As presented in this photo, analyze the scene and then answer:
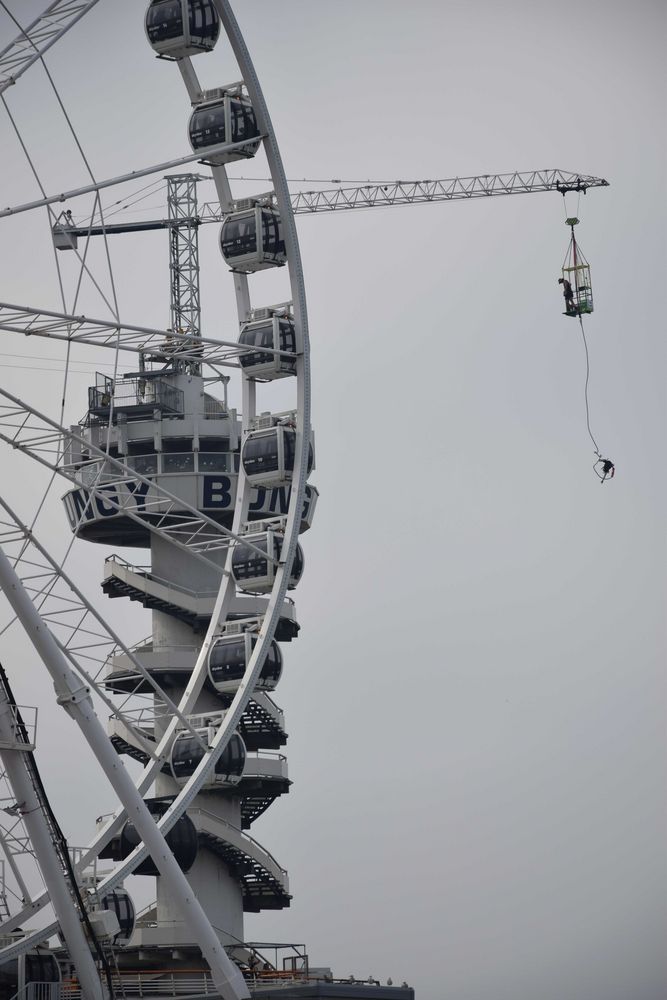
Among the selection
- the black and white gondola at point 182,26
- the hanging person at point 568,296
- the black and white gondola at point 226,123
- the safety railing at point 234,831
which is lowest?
the safety railing at point 234,831

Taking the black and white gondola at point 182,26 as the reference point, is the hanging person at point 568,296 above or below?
above

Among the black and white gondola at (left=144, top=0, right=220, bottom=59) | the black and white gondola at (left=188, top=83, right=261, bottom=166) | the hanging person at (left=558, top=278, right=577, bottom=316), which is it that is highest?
the hanging person at (left=558, top=278, right=577, bottom=316)

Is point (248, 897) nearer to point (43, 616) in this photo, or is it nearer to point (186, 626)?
point (186, 626)

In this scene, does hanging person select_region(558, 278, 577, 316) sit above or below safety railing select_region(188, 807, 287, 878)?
above

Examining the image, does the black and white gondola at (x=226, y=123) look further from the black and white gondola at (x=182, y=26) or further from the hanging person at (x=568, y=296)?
the hanging person at (x=568, y=296)

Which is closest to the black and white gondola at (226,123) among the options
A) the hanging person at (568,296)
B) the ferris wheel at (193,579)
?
the ferris wheel at (193,579)

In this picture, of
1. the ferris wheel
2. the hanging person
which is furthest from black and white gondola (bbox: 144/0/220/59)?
the hanging person

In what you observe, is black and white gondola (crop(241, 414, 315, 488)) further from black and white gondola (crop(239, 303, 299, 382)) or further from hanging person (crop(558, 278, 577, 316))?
hanging person (crop(558, 278, 577, 316))

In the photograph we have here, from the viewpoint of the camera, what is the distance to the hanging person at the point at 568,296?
105 metres

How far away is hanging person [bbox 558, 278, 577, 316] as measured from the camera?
10470 centimetres

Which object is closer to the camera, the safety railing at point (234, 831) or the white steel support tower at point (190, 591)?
the white steel support tower at point (190, 591)

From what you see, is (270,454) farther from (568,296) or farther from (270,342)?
(568,296)

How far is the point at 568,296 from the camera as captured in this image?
105375 millimetres

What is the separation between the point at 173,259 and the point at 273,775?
33448 mm
